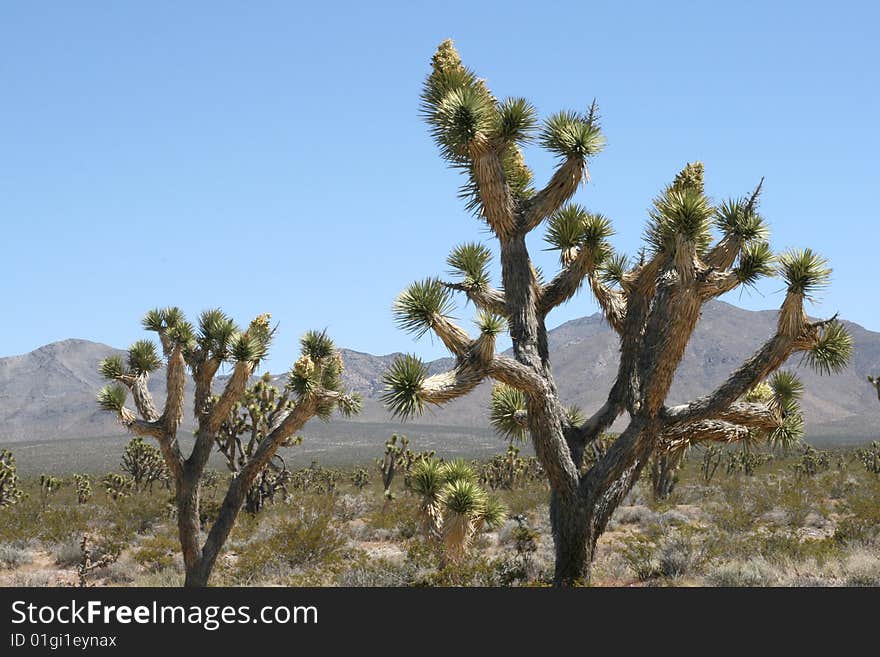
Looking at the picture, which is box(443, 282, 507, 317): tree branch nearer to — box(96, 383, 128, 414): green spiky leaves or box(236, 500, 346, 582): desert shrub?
box(96, 383, 128, 414): green spiky leaves

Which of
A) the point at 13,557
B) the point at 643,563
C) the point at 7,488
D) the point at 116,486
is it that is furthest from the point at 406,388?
the point at 116,486

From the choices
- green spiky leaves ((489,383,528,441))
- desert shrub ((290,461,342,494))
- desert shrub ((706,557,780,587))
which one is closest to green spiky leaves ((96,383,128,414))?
green spiky leaves ((489,383,528,441))

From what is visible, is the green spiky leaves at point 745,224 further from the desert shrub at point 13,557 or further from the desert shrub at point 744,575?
the desert shrub at point 13,557

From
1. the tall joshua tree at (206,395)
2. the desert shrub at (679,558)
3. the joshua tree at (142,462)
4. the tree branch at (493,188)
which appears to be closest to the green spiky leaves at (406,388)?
the tree branch at (493,188)

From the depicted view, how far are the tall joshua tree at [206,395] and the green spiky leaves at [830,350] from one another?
568 cm

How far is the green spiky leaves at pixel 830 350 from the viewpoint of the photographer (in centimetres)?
998

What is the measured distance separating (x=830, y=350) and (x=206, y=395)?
8326 mm

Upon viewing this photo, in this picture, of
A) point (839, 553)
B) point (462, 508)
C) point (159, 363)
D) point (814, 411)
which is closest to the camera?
point (462, 508)

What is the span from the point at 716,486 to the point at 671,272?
84.5 ft

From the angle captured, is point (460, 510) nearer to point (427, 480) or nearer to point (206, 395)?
point (427, 480)

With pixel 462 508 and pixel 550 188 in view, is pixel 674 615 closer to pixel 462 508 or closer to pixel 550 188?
pixel 462 508

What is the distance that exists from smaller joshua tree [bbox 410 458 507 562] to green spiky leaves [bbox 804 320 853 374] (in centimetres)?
Answer: 402

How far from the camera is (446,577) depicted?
10.6 m

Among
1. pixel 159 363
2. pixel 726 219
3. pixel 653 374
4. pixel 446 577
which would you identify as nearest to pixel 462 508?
pixel 446 577
